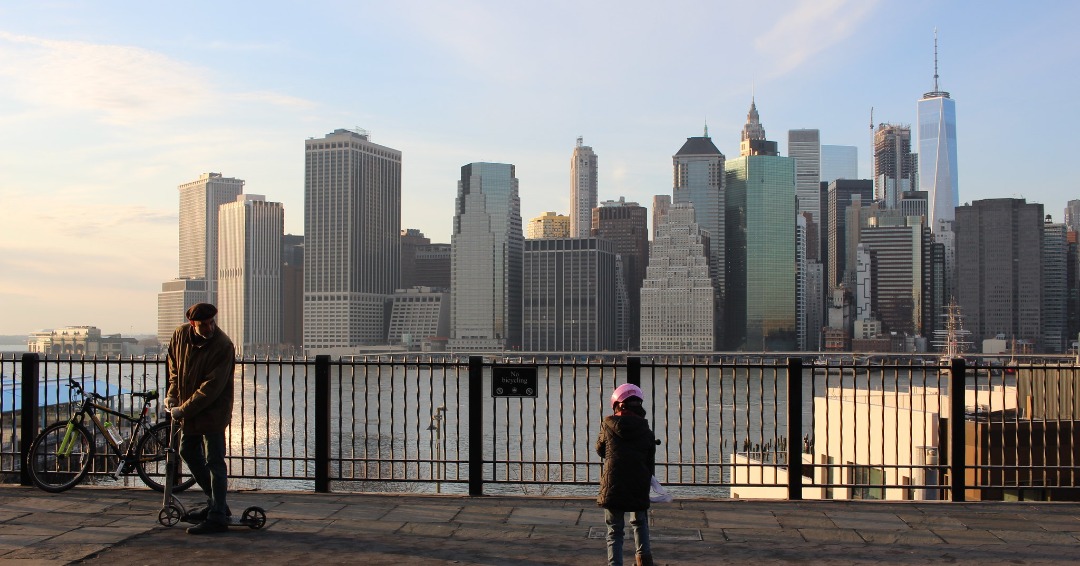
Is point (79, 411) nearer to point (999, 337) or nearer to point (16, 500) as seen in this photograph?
point (16, 500)

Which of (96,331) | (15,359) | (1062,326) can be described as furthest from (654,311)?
(15,359)

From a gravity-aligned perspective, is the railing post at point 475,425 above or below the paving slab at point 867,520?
above

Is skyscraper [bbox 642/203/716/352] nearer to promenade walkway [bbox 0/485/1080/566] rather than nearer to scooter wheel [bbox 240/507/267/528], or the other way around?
promenade walkway [bbox 0/485/1080/566]

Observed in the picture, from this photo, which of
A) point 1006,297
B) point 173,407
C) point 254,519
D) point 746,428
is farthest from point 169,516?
point 1006,297

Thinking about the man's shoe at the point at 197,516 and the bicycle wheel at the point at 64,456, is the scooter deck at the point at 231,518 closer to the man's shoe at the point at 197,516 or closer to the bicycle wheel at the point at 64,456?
the man's shoe at the point at 197,516

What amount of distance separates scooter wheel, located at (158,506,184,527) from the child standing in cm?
369

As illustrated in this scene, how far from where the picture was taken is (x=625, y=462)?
22.5ft

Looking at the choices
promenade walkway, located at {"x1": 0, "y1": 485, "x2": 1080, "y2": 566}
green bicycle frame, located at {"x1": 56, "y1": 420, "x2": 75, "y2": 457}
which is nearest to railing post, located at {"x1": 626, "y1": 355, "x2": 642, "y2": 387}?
promenade walkway, located at {"x1": 0, "y1": 485, "x2": 1080, "y2": 566}

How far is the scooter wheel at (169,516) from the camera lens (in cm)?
830

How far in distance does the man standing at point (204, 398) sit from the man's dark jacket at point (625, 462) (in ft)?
→ 10.4

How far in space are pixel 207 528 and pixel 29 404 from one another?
12.5 ft

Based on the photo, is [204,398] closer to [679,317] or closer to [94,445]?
[94,445]

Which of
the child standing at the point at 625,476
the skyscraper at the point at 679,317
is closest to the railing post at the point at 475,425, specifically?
the child standing at the point at 625,476

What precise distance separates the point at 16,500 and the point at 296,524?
117 inches
